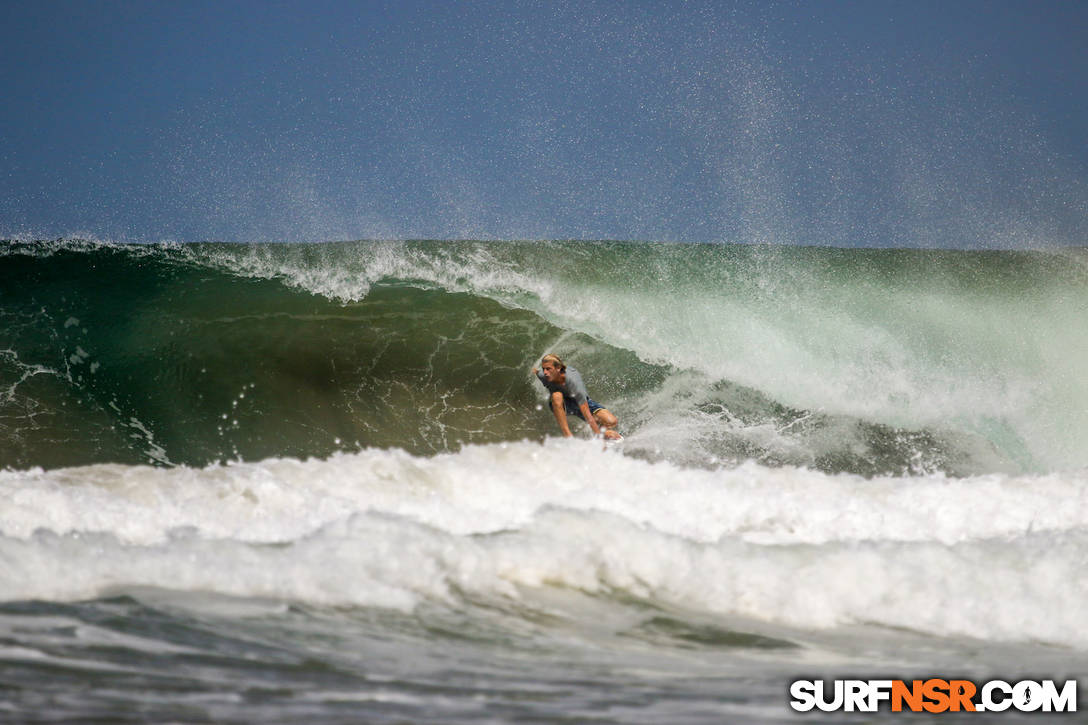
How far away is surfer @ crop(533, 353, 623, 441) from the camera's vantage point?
8156 mm

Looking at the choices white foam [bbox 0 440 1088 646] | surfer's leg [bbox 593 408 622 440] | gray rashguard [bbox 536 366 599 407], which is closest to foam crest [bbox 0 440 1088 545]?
white foam [bbox 0 440 1088 646]

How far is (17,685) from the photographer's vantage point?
2461 millimetres

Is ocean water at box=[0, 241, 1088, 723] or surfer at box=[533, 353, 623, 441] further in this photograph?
surfer at box=[533, 353, 623, 441]

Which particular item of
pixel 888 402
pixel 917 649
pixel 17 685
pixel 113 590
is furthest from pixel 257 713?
pixel 888 402

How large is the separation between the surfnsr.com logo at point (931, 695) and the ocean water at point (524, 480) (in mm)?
109

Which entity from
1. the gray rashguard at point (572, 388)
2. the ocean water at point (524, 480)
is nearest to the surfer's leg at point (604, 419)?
the gray rashguard at point (572, 388)

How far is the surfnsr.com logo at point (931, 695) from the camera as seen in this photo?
105 inches

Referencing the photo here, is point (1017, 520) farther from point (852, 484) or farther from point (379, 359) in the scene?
point (379, 359)

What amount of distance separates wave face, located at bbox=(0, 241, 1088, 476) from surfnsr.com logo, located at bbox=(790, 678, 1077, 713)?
5.75 metres

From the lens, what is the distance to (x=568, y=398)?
8406 mm

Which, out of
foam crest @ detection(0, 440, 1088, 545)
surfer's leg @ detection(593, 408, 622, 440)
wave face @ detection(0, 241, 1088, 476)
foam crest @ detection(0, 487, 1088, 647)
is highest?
wave face @ detection(0, 241, 1088, 476)

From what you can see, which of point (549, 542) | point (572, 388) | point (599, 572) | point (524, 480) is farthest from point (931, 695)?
point (572, 388)

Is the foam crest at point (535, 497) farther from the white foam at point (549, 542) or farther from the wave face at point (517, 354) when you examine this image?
the wave face at point (517, 354)

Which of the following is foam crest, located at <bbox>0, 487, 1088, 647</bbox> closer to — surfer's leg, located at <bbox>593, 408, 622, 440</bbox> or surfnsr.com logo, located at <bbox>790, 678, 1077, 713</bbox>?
surfnsr.com logo, located at <bbox>790, 678, 1077, 713</bbox>
